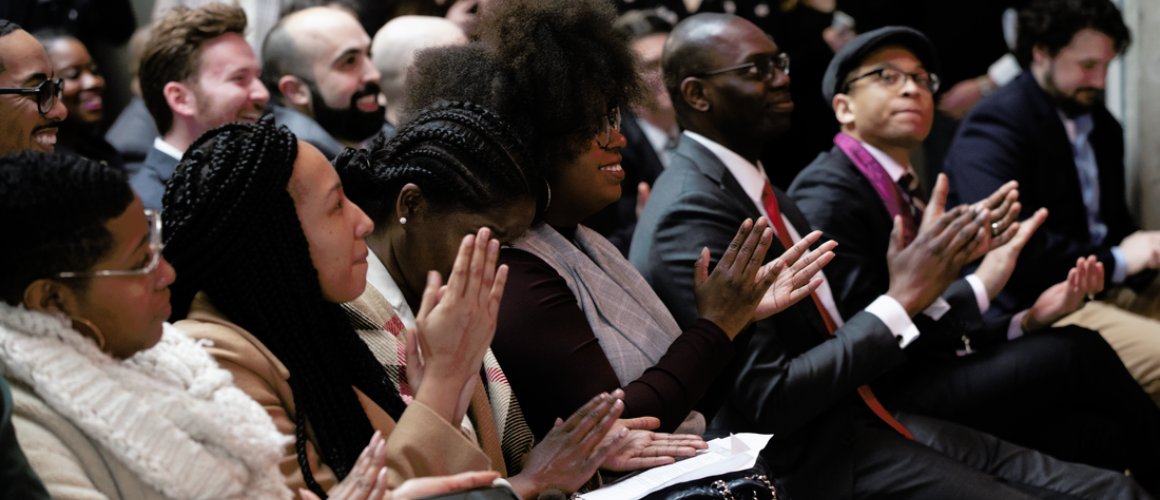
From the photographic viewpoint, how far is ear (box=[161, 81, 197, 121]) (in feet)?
10.4

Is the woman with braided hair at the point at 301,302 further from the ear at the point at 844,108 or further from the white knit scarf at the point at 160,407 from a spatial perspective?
the ear at the point at 844,108

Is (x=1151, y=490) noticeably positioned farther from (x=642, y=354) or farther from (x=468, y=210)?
(x=468, y=210)

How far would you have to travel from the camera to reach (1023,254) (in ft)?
11.9

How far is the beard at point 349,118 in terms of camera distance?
149 inches

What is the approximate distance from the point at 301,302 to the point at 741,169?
5.07 ft

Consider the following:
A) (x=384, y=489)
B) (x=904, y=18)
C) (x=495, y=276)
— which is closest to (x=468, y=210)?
(x=495, y=276)

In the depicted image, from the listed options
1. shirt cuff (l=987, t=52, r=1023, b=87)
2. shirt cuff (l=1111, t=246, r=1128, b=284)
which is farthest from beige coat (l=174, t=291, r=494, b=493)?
shirt cuff (l=987, t=52, r=1023, b=87)

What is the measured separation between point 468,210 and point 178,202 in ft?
1.87

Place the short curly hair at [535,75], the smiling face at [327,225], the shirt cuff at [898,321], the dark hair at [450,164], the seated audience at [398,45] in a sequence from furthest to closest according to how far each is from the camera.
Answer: the seated audience at [398,45]
the shirt cuff at [898,321]
the short curly hair at [535,75]
the dark hair at [450,164]
the smiling face at [327,225]

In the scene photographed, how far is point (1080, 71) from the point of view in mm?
4035

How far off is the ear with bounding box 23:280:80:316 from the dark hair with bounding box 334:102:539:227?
73 cm

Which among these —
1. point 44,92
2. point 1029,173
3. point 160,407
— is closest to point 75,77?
point 44,92

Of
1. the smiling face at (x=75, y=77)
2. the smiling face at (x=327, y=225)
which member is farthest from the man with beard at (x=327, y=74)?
the smiling face at (x=327, y=225)

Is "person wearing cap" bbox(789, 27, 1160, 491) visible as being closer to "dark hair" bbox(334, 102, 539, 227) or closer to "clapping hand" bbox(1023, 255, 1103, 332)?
"clapping hand" bbox(1023, 255, 1103, 332)
